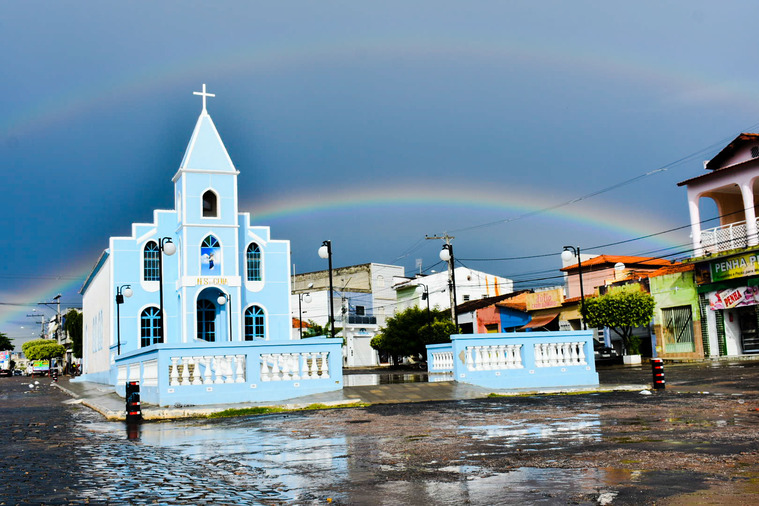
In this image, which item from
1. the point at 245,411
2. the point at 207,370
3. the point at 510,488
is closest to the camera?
the point at 510,488

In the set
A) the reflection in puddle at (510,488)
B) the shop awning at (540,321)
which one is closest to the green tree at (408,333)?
the shop awning at (540,321)

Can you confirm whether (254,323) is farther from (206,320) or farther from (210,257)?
(210,257)

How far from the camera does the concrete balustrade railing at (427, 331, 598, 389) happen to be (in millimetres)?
19828

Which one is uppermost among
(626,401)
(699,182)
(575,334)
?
A: (699,182)

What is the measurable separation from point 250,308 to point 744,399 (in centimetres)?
3009

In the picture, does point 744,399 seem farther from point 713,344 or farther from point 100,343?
point 100,343

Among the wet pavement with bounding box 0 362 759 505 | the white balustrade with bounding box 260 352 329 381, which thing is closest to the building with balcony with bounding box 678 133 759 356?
the wet pavement with bounding box 0 362 759 505

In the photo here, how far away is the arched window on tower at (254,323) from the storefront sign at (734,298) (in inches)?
989

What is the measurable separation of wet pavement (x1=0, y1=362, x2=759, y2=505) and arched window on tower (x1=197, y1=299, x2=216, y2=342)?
24282 millimetres

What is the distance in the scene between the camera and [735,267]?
3709 cm

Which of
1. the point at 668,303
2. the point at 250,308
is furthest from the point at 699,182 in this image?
the point at 250,308

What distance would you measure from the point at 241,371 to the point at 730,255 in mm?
29590

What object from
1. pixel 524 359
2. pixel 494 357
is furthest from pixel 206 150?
pixel 524 359

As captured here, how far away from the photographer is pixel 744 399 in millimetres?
14289
